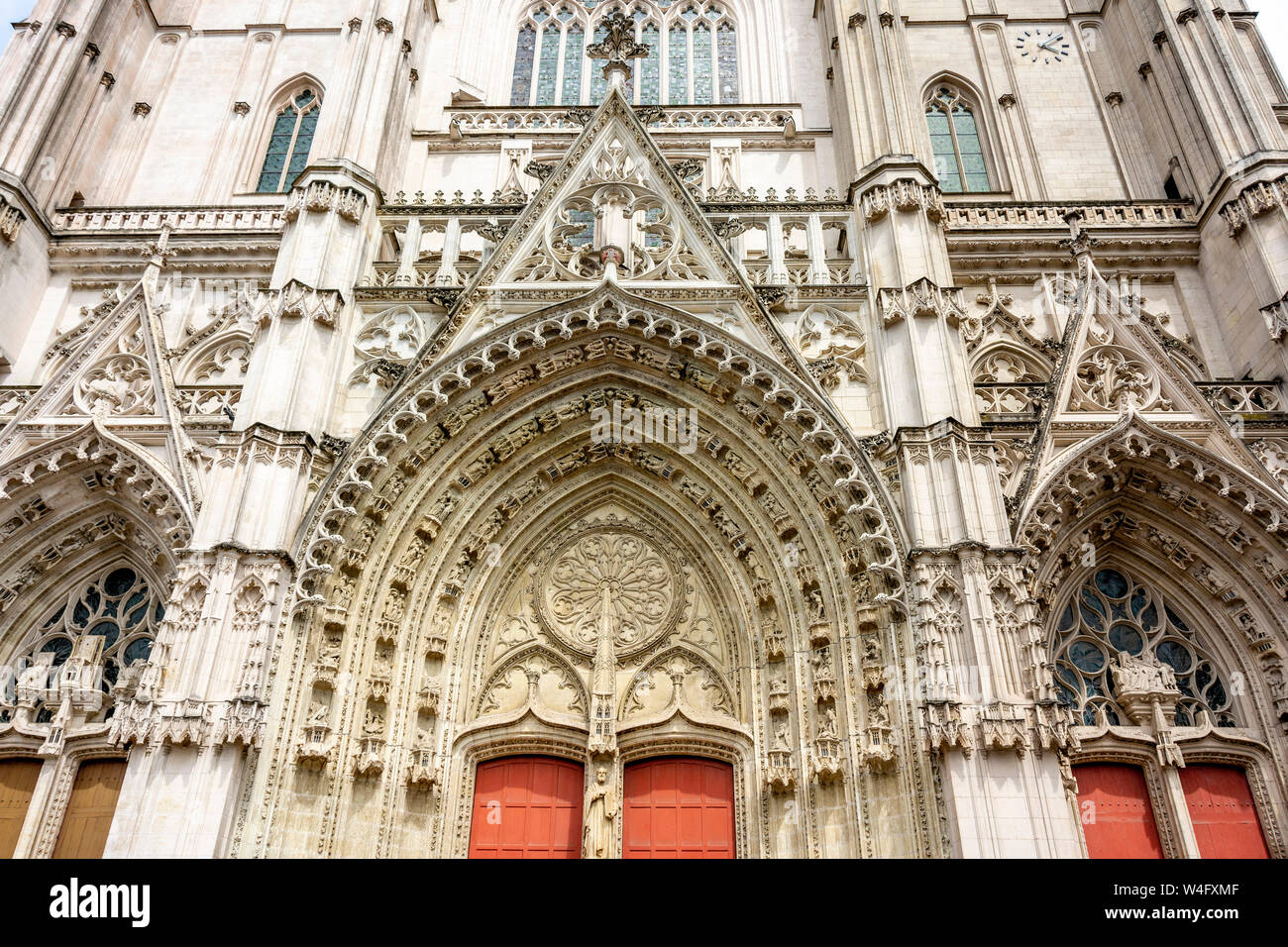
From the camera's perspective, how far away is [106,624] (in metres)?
11.5

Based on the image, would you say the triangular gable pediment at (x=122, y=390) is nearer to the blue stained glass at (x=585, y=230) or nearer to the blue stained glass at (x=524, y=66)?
the blue stained glass at (x=585, y=230)

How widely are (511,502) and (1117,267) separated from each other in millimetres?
9725

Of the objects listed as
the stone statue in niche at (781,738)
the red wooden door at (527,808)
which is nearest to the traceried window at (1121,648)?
the stone statue in niche at (781,738)

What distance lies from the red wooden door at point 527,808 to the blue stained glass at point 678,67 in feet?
40.9

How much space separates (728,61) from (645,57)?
6.05ft

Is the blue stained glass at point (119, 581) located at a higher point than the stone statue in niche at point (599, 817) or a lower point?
higher

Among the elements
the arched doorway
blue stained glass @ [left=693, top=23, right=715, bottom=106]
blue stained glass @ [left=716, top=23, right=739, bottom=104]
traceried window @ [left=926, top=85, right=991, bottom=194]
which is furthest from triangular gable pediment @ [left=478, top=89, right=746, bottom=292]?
the arched doorway

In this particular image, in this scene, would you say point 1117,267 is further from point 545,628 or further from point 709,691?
point 545,628

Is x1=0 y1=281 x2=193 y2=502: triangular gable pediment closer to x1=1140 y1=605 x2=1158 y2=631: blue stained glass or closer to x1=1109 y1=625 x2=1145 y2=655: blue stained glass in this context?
x1=1109 y1=625 x2=1145 y2=655: blue stained glass

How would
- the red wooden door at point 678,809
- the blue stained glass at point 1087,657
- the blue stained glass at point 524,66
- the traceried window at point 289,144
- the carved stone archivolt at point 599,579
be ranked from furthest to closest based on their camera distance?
the blue stained glass at point 524,66, the traceried window at point 289,144, the blue stained glass at point 1087,657, the red wooden door at point 678,809, the carved stone archivolt at point 599,579

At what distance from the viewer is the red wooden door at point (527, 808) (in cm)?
1048

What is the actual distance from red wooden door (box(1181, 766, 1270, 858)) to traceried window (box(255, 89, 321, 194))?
16322mm

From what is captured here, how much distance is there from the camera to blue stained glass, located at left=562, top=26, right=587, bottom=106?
17.6m
